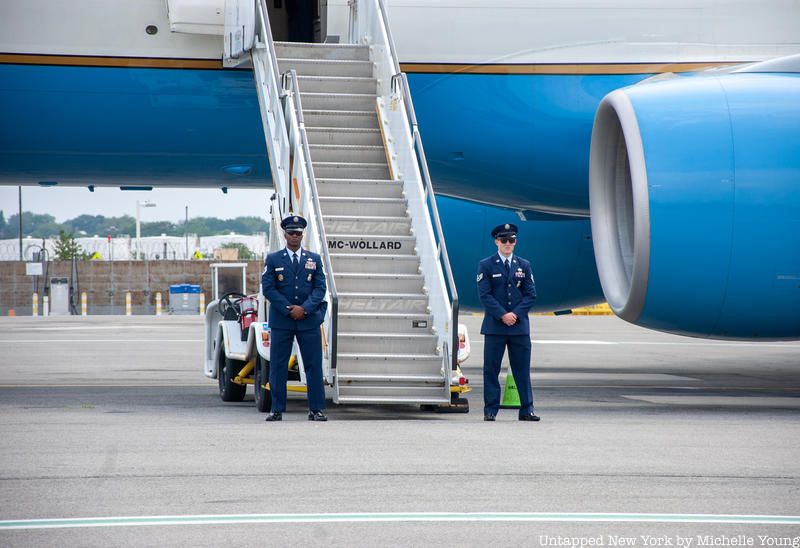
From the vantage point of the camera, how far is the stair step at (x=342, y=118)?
11.5 m

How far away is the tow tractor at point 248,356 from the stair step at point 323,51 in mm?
2472

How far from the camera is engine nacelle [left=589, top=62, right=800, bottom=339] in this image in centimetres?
1006

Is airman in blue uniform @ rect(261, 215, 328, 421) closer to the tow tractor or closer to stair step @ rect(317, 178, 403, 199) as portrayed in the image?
the tow tractor

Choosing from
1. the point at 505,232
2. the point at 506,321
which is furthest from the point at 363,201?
the point at 506,321

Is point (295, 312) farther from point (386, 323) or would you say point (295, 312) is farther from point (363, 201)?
point (363, 201)

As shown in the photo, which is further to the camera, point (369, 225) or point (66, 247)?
point (66, 247)

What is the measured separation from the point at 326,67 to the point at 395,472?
6.21 m

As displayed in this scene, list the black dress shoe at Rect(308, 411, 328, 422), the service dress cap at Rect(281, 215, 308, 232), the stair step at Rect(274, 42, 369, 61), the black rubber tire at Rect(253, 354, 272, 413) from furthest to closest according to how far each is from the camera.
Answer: the stair step at Rect(274, 42, 369, 61) < the black rubber tire at Rect(253, 354, 272, 413) < the service dress cap at Rect(281, 215, 308, 232) < the black dress shoe at Rect(308, 411, 328, 422)

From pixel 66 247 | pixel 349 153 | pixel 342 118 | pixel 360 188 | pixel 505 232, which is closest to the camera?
pixel 505 232

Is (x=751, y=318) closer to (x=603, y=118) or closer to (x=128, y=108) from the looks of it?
(x=603, y=118)

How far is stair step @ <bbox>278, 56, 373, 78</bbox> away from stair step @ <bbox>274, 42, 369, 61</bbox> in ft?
0.31

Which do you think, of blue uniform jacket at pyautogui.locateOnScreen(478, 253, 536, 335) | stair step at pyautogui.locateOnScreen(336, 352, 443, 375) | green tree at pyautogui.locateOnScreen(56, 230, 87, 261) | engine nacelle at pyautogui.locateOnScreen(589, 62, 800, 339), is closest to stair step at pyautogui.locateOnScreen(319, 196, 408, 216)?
blue uniform jacket at pyautogui.locateOnScreen(478, 253, 536, 335)

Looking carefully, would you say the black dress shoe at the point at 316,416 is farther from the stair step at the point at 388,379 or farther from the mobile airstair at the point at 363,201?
the stair step at the point at 388,379

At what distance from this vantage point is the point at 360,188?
11.1 m
